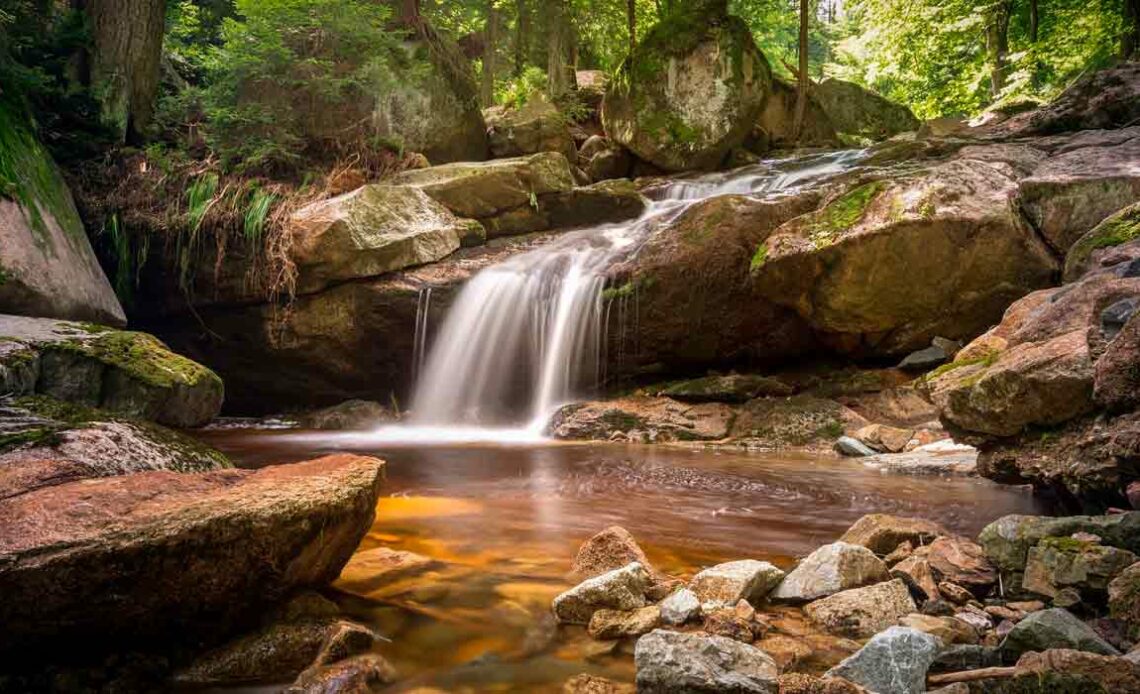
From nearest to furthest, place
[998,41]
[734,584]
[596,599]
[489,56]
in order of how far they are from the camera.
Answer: [596,599] → [734,584] → [998,41] → [489,56]

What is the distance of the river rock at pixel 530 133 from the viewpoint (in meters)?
15.2

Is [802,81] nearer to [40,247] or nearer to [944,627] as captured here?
[40,247]

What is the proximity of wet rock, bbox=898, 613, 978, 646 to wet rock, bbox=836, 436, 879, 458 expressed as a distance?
5.10 metres

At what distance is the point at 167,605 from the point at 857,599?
251cm

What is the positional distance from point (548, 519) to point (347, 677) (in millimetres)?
2530

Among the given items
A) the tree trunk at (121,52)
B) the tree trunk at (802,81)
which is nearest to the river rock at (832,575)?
the tree trunk at (121,52)

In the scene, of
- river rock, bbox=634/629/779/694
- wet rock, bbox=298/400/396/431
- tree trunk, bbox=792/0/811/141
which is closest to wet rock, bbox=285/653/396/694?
river rock, bbox=634/629/779/694

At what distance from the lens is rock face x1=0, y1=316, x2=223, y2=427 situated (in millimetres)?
4828

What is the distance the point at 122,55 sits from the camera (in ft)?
35.4

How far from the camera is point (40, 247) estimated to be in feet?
22.1

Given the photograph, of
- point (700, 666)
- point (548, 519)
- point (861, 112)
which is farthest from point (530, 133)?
point (700, 666)

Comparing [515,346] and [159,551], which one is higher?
[515,346]

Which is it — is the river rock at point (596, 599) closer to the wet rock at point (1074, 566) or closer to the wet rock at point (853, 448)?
the wet rock at point (1074, 566)

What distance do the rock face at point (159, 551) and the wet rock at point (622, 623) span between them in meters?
1.06
